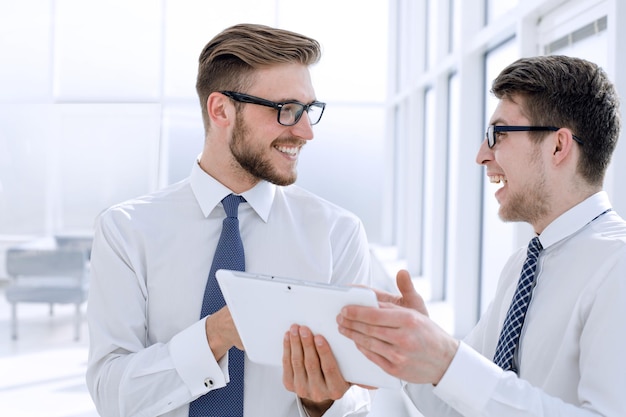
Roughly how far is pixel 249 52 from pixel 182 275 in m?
0.50

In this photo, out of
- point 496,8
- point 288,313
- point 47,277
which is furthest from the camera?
point 47,277

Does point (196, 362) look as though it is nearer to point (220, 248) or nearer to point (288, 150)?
point (220, 248)


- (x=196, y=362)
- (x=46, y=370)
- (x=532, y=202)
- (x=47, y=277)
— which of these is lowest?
(x=46, y=370)

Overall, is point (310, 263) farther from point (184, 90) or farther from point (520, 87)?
point (184, 90)

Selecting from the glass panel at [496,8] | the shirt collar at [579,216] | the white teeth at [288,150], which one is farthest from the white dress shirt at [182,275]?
the glass panel at [496,8]

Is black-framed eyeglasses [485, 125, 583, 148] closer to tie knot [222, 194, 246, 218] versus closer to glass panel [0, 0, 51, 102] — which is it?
tie knot [222, 194, 246, 218]

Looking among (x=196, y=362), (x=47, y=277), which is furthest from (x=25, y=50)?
(x=196, y=362)

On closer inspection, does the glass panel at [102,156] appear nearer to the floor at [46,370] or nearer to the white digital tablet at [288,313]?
the floor at [46,370]

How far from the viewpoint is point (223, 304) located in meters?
1.45

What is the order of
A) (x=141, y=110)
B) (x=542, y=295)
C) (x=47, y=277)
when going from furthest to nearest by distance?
1. (x=141, y=110)
2. (x=47, y=277)
3. (x=542, y=295)

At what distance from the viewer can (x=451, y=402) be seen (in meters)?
1.15

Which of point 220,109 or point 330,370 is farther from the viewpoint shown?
point 220,109

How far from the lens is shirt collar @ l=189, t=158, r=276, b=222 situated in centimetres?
156

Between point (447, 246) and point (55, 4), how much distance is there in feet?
15.1
